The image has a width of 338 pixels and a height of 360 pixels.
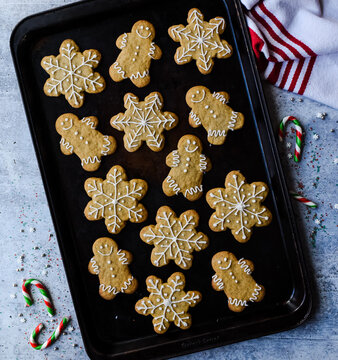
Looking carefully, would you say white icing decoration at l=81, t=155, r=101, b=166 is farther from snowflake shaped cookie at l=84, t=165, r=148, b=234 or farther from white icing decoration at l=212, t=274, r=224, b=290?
white icing decoration at l=212, t=274, r=224, b=290

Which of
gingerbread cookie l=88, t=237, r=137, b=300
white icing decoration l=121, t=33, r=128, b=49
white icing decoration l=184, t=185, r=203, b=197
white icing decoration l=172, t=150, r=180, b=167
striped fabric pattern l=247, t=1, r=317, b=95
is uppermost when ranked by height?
white icing decoration l=121, t=33, r=128, b=49

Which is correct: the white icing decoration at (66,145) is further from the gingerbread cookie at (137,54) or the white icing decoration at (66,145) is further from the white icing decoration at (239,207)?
the white icing decoration at (239,207)

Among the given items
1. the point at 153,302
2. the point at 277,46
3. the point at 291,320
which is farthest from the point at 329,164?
the point at 153,302

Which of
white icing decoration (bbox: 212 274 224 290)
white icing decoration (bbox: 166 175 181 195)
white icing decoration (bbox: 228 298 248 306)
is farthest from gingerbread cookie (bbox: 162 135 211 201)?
white icing decoration (bbox: 228 298 248 306)

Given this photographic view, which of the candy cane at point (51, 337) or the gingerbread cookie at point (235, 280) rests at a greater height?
the gingerbread cookie at point (235, 280)

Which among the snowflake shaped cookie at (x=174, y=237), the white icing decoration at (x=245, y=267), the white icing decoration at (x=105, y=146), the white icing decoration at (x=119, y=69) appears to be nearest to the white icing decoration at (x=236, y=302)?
the white icing decoration at (x=245, y=267)

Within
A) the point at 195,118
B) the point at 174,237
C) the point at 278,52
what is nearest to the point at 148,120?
the point at 195,118

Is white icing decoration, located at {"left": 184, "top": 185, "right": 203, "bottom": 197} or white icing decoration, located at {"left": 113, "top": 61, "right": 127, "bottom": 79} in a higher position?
white icing decoration, located at {"left": 113, "top": 61, "right": 127, "bottom": 79}
